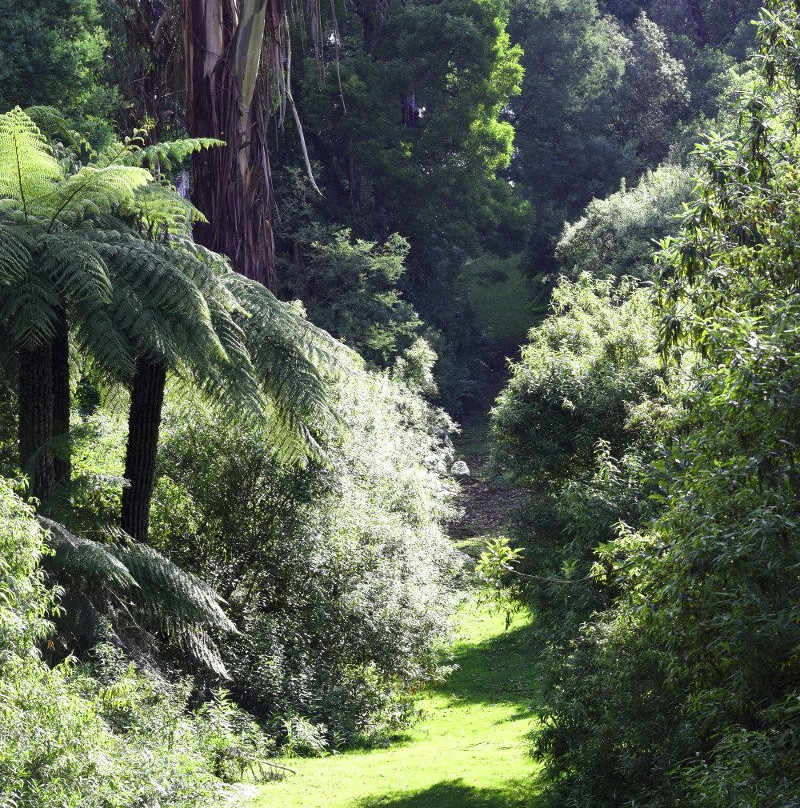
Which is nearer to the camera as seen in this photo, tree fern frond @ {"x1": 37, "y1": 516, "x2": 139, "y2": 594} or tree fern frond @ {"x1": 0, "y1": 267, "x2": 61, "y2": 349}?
tree fern frond @ {"x1": 37, "y1": 516, "x2": 139, "y2": 594}

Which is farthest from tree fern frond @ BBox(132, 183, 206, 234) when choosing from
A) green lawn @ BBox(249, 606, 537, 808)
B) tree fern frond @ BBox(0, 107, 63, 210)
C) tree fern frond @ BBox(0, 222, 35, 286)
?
green lawn @ BBox(249, 606, 537, 808)

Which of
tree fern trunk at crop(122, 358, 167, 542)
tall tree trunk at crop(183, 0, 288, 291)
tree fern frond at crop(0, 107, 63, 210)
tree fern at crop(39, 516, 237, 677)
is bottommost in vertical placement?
tree fern at crop(39, 516, 237, 677)

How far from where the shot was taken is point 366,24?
35.5 m

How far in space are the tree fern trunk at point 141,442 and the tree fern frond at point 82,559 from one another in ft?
5.40

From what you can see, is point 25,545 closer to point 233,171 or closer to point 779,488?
point 779,488

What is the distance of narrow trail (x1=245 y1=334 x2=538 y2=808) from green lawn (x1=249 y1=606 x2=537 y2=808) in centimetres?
1

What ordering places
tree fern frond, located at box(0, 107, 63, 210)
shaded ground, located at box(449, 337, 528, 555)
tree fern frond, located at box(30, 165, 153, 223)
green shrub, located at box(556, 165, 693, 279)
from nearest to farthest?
tree fern frond, located at box(0, 107, 63, 210), tree fern frond, located at box(30, 165, 153, 223), shaded ground, located at box(449, 337, 528, 555), green shrub, located at box(556, 165, 693, 279)

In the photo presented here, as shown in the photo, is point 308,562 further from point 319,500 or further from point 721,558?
point 721,558

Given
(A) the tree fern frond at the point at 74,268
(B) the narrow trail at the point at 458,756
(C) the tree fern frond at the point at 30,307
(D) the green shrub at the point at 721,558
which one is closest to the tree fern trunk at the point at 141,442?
(A) the tree fern frond at the point at 74,268

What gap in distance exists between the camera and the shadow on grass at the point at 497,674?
14742 mm

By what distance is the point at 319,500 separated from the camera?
11.7 metres

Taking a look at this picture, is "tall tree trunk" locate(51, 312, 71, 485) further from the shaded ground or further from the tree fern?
the shaded ground

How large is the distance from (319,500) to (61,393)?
3.63 metres

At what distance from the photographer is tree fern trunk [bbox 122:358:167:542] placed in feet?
29.2
